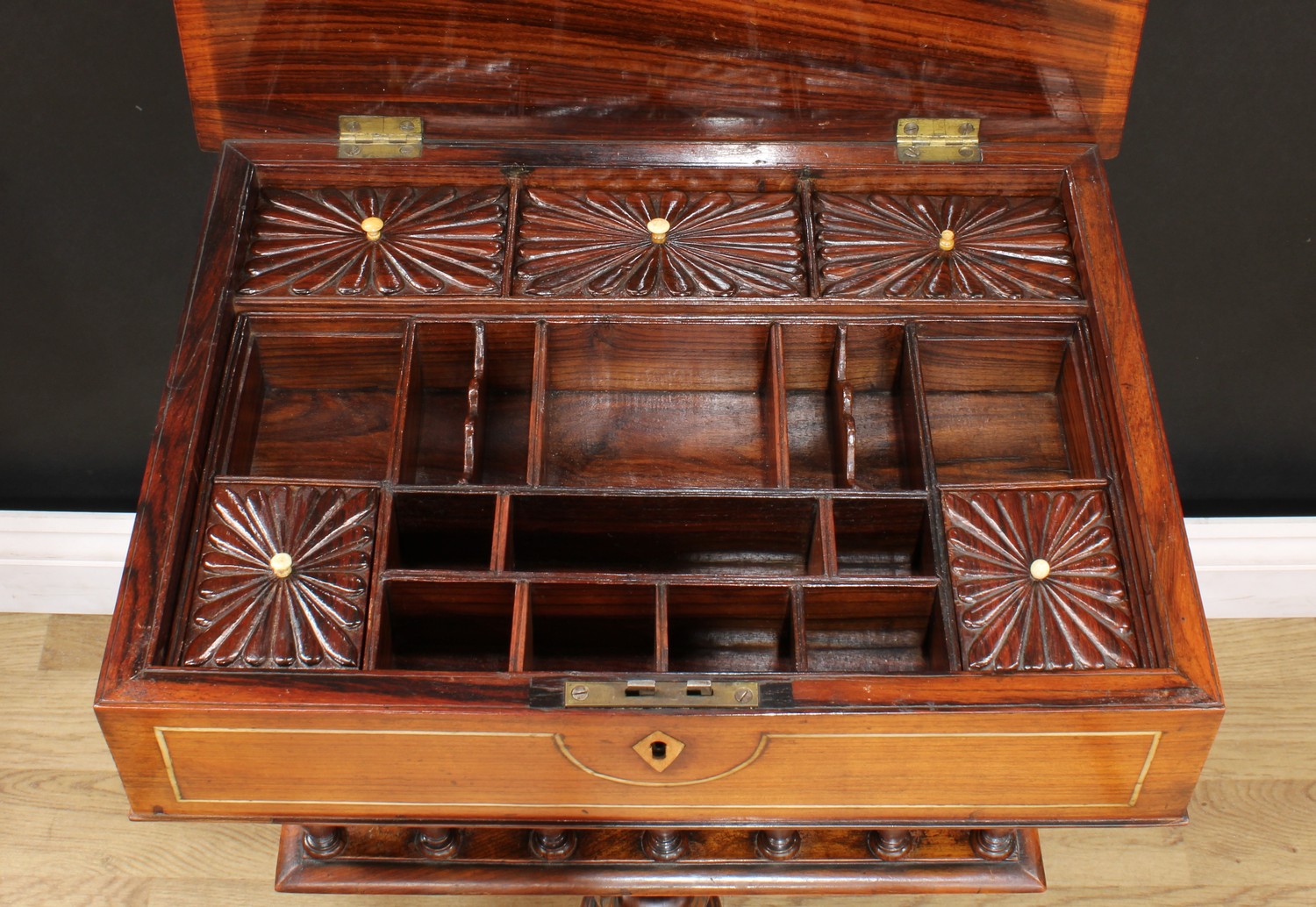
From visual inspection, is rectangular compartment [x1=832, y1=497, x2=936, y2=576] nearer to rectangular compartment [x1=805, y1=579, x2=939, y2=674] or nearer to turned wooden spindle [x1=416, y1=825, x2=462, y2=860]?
rectangular compartment [x1=805, y1=579, x2=939, y2=674]

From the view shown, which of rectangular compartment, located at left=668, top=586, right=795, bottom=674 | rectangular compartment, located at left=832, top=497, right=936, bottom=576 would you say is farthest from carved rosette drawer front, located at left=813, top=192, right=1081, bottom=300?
rectangular compartment, located at left=668, top=586, right=795, bottom=674

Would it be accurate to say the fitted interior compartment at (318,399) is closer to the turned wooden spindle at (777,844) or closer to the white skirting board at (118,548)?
the turned wooden spindle at (777,844)

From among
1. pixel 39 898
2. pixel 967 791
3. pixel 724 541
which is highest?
pixel 724 541

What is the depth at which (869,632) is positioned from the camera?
4.27 ft

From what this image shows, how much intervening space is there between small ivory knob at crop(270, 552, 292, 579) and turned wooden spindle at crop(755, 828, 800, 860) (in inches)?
25.1

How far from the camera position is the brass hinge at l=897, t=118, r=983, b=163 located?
1.44 metres

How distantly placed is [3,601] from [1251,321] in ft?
7.10

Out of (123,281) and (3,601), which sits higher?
(123,281)

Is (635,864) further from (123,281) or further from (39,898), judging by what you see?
(123,281)

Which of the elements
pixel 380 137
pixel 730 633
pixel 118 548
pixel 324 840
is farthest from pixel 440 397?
pixel 118 548

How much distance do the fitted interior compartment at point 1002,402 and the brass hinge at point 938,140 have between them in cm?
21

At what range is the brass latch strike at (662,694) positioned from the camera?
108cm

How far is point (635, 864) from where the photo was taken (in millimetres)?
1480

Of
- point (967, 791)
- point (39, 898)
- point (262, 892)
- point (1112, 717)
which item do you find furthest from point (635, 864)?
point (39, 898)
